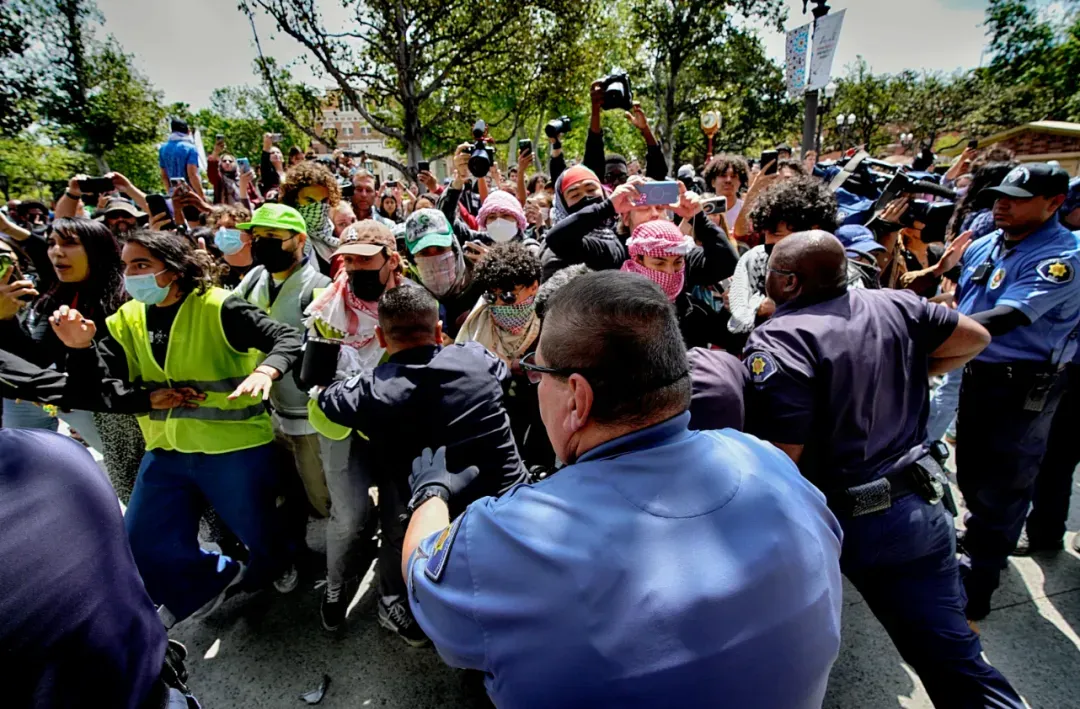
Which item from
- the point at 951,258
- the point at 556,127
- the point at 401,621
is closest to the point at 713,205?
the point at 951,258

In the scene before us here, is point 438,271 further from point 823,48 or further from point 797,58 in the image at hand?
point 797,58

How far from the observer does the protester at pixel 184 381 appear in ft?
8.03

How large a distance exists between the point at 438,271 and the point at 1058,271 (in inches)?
119

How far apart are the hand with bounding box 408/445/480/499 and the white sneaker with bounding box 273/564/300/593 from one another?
1898 millimetres

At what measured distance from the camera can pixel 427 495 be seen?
150 cm

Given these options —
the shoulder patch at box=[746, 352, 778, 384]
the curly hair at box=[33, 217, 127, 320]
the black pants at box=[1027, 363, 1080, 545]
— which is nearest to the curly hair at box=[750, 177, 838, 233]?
the shoulder patch at box=[746, 352, 778, 384]

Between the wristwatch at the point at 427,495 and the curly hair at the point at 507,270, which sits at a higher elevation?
the curly hair at the point at 507,270

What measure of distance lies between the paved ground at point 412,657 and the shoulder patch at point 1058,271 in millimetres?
1635

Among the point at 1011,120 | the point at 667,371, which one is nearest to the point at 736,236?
the point at 667,371

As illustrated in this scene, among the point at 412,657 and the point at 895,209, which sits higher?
the point at 895,209

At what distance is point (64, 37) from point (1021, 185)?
138ft

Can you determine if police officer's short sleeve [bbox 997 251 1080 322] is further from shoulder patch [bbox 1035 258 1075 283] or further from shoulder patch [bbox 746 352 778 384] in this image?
shoulder patch [bbox 746 352 778 384]

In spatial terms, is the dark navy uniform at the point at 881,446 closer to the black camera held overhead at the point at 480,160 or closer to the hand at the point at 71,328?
the hand at the point at 71,328

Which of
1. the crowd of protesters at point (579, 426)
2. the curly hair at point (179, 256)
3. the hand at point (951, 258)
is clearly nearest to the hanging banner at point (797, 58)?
the crowd of protesters at point (579, 426)
